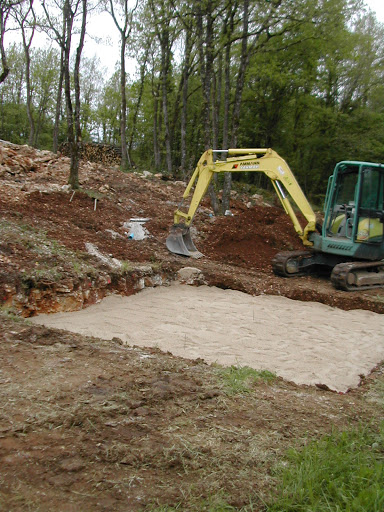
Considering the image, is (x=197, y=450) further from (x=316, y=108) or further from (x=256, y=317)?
(x=316, y=108)

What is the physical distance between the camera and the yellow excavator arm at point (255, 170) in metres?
10.5

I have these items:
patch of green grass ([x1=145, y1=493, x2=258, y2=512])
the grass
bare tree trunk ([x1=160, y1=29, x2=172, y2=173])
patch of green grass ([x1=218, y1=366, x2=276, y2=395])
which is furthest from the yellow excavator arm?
bare tree trunk ([x1=160, y1=29, x2=172, y2=173])

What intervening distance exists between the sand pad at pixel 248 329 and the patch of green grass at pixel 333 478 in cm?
193

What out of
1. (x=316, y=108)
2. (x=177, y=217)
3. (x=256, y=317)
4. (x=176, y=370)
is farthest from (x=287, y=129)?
(x=176, y=370)

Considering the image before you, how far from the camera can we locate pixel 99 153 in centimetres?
2381

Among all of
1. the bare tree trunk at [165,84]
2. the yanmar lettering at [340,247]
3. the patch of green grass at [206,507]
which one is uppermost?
Answer: the bare tree trunk at [165,84]

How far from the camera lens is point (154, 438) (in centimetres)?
293

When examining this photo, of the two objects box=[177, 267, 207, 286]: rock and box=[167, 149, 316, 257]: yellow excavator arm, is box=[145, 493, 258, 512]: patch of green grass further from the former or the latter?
box=[167, 149, 316, 257]: yellow excavator arm

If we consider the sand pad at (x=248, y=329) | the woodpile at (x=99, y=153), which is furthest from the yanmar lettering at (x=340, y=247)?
the woodpile at (x=99, y=153)

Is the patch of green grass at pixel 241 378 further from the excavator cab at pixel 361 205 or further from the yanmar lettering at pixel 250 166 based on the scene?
the yanmar lettering at pixel 250 166

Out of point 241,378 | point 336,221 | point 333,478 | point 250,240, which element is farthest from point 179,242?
point 333,478

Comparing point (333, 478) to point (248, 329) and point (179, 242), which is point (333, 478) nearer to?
point (248, 329)

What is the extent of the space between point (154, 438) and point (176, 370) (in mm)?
1243

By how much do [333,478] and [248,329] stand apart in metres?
4.31
